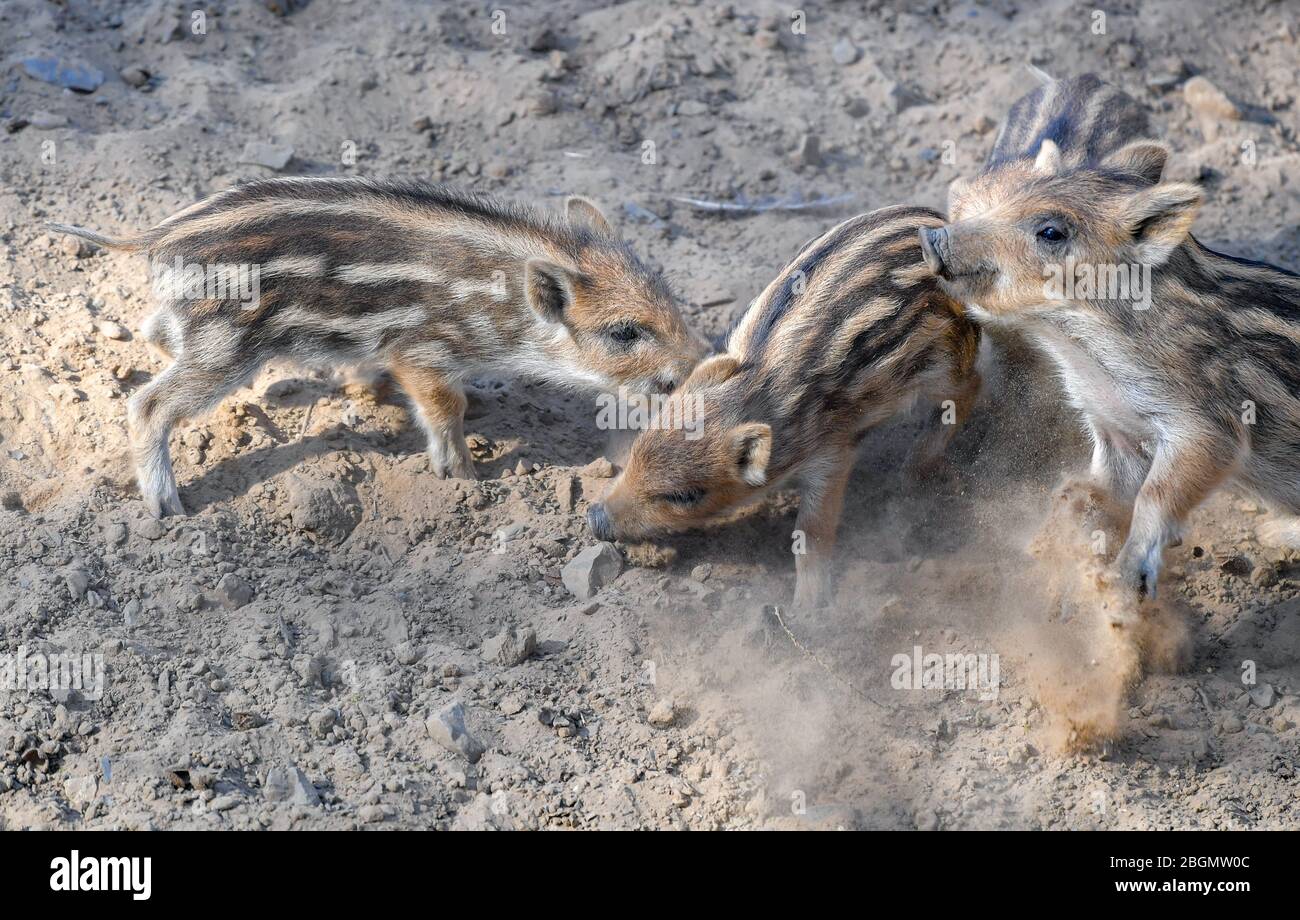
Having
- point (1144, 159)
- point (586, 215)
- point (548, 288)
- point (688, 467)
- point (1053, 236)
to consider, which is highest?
point (1144, 159)

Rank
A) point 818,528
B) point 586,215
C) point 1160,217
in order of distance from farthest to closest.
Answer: point 586,215
point 818,528
point 1160,217

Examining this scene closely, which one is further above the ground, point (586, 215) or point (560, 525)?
point (586, 215)

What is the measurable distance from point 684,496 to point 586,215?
1.52 metres

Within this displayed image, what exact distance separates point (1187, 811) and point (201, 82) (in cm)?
574

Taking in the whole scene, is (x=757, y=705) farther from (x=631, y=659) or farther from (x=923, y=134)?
(x=923, y=134)

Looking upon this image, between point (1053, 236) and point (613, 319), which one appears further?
point (613, 319)

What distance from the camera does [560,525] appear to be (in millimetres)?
5465

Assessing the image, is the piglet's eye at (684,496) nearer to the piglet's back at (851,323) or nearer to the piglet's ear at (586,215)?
the piglet's back at (851,323)

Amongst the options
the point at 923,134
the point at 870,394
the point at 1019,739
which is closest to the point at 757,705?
the point at 1019,739

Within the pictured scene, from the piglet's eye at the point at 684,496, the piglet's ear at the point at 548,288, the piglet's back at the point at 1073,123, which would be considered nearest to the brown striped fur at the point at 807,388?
the piglet's eye at the point at 684,496

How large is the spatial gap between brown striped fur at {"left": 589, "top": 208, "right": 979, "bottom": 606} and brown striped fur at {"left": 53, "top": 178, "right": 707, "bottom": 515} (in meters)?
0.53

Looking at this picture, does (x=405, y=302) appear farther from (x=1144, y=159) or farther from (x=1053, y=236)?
(x=1144, y=159)

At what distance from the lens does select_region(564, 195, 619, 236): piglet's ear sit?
593 centimetres

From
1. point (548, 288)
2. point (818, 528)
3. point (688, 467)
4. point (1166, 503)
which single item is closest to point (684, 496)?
point (688, 467)
